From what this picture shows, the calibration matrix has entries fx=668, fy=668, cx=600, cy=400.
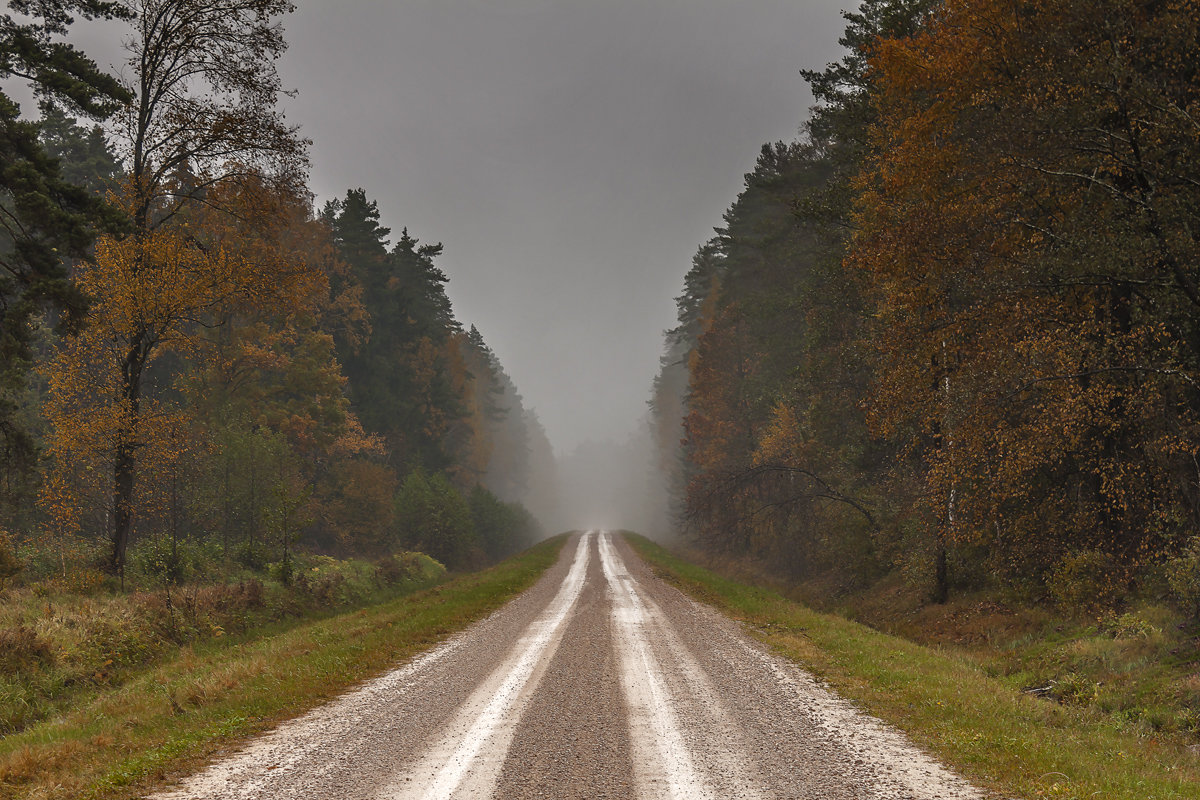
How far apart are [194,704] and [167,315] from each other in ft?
39.7

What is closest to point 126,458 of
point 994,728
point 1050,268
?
point 994,728

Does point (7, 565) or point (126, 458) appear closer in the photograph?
point (7, 565)

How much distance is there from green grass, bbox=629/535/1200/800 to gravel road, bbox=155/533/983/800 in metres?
0.42

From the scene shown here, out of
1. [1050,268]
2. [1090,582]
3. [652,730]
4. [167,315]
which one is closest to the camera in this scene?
[652,730]

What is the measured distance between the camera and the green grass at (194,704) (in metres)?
5.89

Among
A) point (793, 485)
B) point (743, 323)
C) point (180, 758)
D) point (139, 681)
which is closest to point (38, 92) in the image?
point (139, 681)

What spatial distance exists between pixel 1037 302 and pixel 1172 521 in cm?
431

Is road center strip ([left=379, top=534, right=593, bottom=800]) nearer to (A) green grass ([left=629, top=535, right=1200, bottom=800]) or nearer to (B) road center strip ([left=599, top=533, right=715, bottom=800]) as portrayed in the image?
(B) road center strip ([left=599, top=533, right=715, bottom=800])

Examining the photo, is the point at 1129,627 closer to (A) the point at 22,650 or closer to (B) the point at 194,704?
(B) the point at 194,704

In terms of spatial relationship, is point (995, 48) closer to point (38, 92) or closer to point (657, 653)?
point (657, 653)

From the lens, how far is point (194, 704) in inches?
333

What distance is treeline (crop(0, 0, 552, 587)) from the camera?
14234 millimetres

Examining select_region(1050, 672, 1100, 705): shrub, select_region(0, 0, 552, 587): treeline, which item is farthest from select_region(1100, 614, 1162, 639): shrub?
select_region(0, 0, 552, 587): treeline

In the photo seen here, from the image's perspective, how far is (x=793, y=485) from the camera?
31.1 metres
